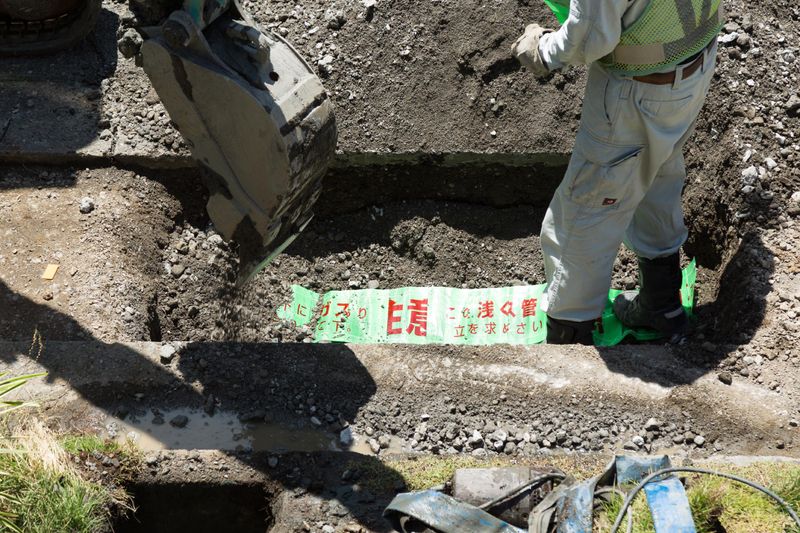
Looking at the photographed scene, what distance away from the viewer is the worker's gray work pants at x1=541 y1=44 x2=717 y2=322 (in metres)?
3.89

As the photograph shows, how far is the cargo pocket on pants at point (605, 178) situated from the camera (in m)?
4.02

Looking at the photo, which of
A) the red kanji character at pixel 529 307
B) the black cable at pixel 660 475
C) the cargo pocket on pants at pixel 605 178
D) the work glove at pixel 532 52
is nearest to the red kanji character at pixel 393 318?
the red kanji character at pixel 529 307

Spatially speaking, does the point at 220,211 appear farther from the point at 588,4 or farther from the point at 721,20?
the point at 721,20

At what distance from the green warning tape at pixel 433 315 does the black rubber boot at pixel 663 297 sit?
28 centimetres

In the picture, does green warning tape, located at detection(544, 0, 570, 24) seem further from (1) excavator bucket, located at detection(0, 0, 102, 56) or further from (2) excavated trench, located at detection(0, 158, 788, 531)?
(1) excavator bucket, located at detection(0, 0, 102, 56)

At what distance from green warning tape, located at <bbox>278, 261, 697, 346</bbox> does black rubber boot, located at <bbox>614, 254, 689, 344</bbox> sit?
283 millimetres

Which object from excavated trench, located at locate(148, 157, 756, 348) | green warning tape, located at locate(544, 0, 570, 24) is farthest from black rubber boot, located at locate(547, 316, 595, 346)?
green warning tape, located at locate(544, 0, 570, 24)

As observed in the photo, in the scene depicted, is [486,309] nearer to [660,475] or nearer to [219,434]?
[219,434]

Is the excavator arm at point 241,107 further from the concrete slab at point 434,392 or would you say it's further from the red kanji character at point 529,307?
the red kanji character at point 529,307

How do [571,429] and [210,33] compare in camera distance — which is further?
[571,429]

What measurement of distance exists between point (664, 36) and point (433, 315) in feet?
6.86

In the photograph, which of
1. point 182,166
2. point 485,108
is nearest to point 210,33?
point 182,166

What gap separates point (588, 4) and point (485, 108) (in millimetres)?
2043

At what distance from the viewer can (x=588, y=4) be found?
3.48 meters
